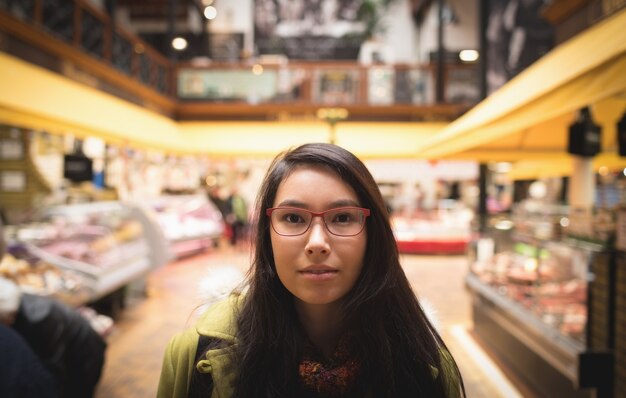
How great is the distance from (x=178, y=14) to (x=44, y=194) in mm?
8746

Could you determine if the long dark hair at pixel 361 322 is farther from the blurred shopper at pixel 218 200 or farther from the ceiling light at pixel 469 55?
the ceiling light at pixel 469 55

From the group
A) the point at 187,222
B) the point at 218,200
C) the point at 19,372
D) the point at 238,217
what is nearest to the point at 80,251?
the point at 19,372

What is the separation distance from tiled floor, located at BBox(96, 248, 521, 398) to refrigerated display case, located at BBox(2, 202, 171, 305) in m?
0.57

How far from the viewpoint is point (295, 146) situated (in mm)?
1363

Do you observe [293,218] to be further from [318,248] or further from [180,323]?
[180,323]

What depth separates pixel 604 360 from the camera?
2898 mm

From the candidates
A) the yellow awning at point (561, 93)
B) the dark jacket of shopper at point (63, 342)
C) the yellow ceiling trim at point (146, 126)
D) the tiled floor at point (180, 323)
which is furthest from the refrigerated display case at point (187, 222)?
the dark jacket of shopper at point (63, 342)

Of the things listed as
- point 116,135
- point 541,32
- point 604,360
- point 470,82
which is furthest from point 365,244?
point 470,82

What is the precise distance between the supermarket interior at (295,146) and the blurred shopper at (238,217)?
0.20ft

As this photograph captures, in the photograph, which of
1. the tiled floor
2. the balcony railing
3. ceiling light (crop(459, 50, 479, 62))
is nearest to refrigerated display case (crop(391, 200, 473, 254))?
the tiled floor

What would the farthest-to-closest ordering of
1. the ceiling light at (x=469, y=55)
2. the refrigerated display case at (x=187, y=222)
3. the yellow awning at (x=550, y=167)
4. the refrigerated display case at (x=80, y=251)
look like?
the ceiling light at (x=469, y=55)
the refrigerated display case at (x=187, y=222)
the yellow awning at (x=550, y=167)
the refrigerated display case at (x=80, y=251)

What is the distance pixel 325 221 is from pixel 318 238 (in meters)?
0.06

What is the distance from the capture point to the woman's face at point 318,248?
1.13m

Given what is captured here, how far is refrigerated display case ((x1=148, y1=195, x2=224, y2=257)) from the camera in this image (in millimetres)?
9975
